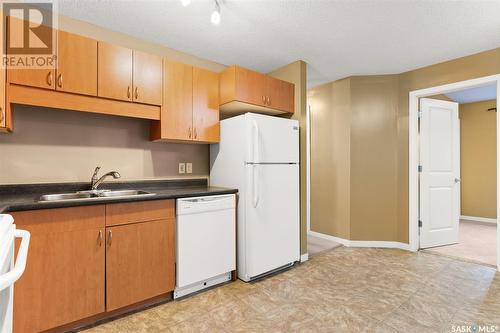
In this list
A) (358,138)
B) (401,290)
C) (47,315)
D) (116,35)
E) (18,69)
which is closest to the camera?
(47,315)

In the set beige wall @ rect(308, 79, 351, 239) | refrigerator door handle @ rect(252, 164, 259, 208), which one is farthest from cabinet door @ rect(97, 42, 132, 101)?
beige wall @ rect(308, 79, 351, 239)

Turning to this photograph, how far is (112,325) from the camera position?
181cm

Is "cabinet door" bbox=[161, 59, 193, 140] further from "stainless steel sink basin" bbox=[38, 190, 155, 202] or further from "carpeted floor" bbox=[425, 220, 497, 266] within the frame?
"carpeted floor" bbox=[425, 220, 497, 266]

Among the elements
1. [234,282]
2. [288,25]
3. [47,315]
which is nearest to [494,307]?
[234,282]

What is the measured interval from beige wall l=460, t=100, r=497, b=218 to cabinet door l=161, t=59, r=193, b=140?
592cm

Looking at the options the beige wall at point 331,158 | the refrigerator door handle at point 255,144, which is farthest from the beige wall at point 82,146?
the beige wall at point 331,158

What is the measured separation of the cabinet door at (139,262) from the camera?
1832 millimetres

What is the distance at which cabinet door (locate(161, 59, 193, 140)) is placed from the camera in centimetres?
238

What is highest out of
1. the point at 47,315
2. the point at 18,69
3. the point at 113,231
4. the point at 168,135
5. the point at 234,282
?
the point at 18,69

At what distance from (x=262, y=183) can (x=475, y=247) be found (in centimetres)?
334

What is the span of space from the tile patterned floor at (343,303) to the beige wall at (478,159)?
10.4 feet

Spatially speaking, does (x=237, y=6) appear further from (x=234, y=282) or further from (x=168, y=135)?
(x=234, y=282)

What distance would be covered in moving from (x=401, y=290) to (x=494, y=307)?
0.64 metres

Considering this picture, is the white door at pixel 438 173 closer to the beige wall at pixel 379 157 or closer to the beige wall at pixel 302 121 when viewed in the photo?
the beige wall at pixel 379 157
